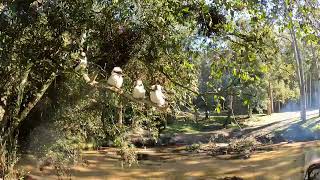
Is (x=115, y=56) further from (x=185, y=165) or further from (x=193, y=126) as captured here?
(x=193, y=126)

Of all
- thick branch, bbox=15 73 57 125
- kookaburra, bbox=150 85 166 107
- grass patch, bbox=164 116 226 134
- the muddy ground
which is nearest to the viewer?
kookaburra, bbox=150 85 166 107

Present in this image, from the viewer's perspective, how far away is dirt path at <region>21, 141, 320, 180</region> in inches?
628

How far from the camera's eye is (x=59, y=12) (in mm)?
7641

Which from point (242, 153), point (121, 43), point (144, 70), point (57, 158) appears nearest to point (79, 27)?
point (121, 43)

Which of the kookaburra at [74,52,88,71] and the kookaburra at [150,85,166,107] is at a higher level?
the kookaburra at [74,52,88,71]

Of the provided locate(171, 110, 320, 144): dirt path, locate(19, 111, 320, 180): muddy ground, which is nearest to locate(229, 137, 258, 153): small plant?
locate(19, 111, 320, 180): muddy ground

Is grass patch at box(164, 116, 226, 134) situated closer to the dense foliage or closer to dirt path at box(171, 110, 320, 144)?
dirt path at box(171, 110, 320, 144)

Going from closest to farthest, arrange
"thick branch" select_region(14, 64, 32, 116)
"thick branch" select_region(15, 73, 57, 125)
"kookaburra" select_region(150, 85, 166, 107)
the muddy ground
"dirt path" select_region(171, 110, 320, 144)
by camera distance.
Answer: "kookaburra" select_region(150, 85, 166, 107)
"thick branch" select_region(14, 64, 32, 116)
"thick branch" select_region(15, 73, 57, 125)
the muddy ground
"dirt path" select_region(171, 110, 320, 144)

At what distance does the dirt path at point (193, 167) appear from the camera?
15.9 m

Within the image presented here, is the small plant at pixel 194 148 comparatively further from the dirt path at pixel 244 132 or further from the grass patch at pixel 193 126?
the grass patch at pixel 193 126

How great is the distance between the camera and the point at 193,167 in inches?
729

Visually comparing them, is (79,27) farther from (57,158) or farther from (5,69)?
(57,158)

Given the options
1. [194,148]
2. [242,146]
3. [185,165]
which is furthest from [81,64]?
[194,148]

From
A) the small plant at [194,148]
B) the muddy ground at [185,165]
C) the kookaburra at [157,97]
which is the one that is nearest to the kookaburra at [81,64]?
the kookaburra at [157,97]
